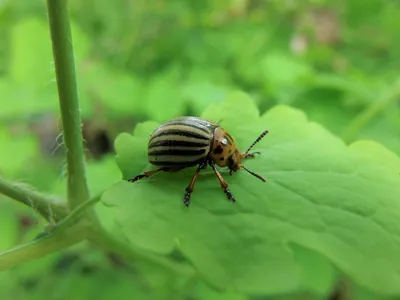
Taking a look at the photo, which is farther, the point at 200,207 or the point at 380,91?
the point at 380,91

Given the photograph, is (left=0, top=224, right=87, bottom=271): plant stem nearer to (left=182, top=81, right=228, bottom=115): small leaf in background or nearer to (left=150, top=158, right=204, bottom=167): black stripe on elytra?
(left=150, top=158, right=204, bottom=167): black stripe on elytra

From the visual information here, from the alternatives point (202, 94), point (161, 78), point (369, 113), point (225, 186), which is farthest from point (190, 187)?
point (161, 78)

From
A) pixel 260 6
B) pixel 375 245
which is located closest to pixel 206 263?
pixel 375 245

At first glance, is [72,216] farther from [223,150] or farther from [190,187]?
[223,150]

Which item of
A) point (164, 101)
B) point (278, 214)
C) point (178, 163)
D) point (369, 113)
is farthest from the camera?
point (164, 101)

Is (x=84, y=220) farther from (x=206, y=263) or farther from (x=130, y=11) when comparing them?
(x=130, y=11)
